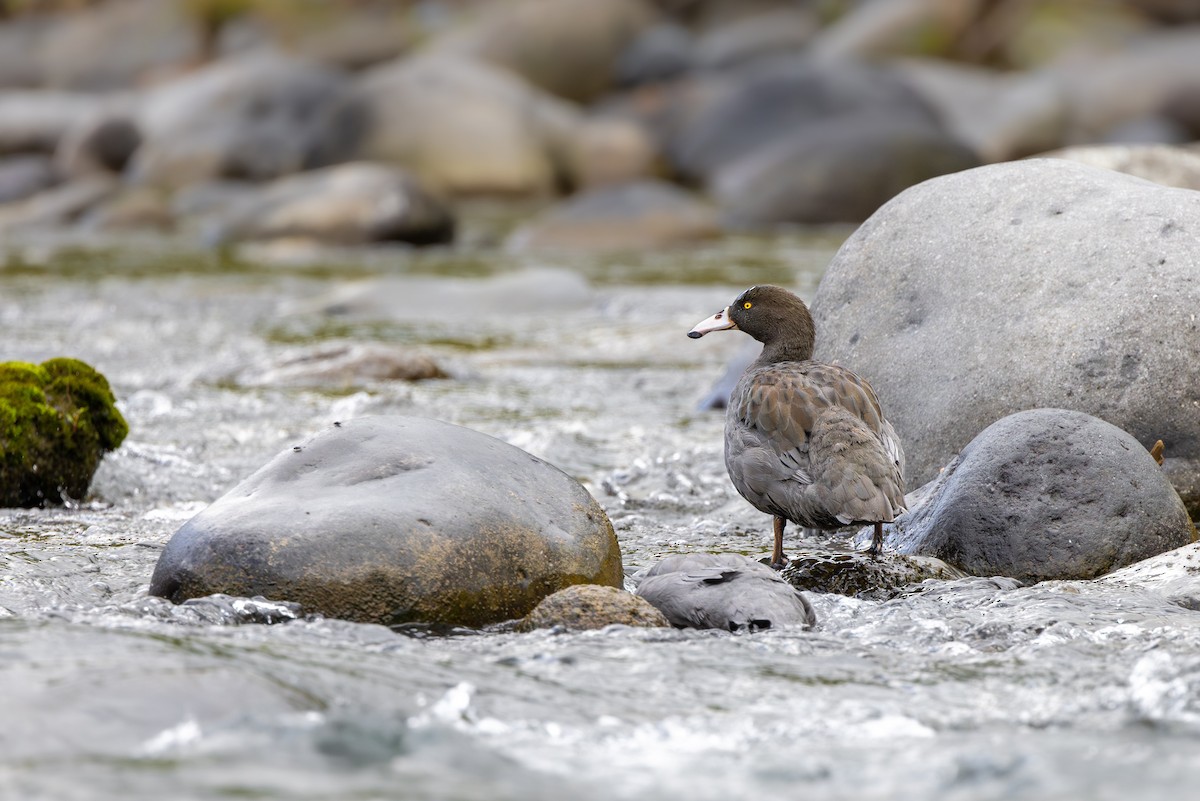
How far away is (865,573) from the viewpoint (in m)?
5.28

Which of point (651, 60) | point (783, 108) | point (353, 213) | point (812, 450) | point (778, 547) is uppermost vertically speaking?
point (651, 60)

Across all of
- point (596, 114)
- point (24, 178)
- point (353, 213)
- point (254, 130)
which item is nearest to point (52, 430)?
point (353, 213)

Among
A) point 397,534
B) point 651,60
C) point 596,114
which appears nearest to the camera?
point 397,534

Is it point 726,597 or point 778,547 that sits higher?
point 726,597

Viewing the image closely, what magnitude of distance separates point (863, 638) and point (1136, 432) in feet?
7.12

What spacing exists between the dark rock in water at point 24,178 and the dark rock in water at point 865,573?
70.0 feet

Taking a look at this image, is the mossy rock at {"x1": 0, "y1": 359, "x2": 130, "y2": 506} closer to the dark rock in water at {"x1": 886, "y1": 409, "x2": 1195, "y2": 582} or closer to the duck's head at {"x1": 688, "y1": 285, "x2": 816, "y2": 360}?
the duck's head at {"x1": 688, "y1": 285, "x2": 816, "y2": 360}

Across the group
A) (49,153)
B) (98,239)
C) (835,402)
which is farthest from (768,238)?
(49,153)

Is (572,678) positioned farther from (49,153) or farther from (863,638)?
(49,153)

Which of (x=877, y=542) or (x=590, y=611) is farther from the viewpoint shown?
(x=877, y=542)

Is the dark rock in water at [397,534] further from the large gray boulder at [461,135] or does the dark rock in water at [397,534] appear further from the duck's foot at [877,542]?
the large gray boulder at [461,135]

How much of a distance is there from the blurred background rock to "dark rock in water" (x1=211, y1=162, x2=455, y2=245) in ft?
0.10

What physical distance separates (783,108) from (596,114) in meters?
6.39

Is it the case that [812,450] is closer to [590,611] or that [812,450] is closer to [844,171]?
[590,611]
